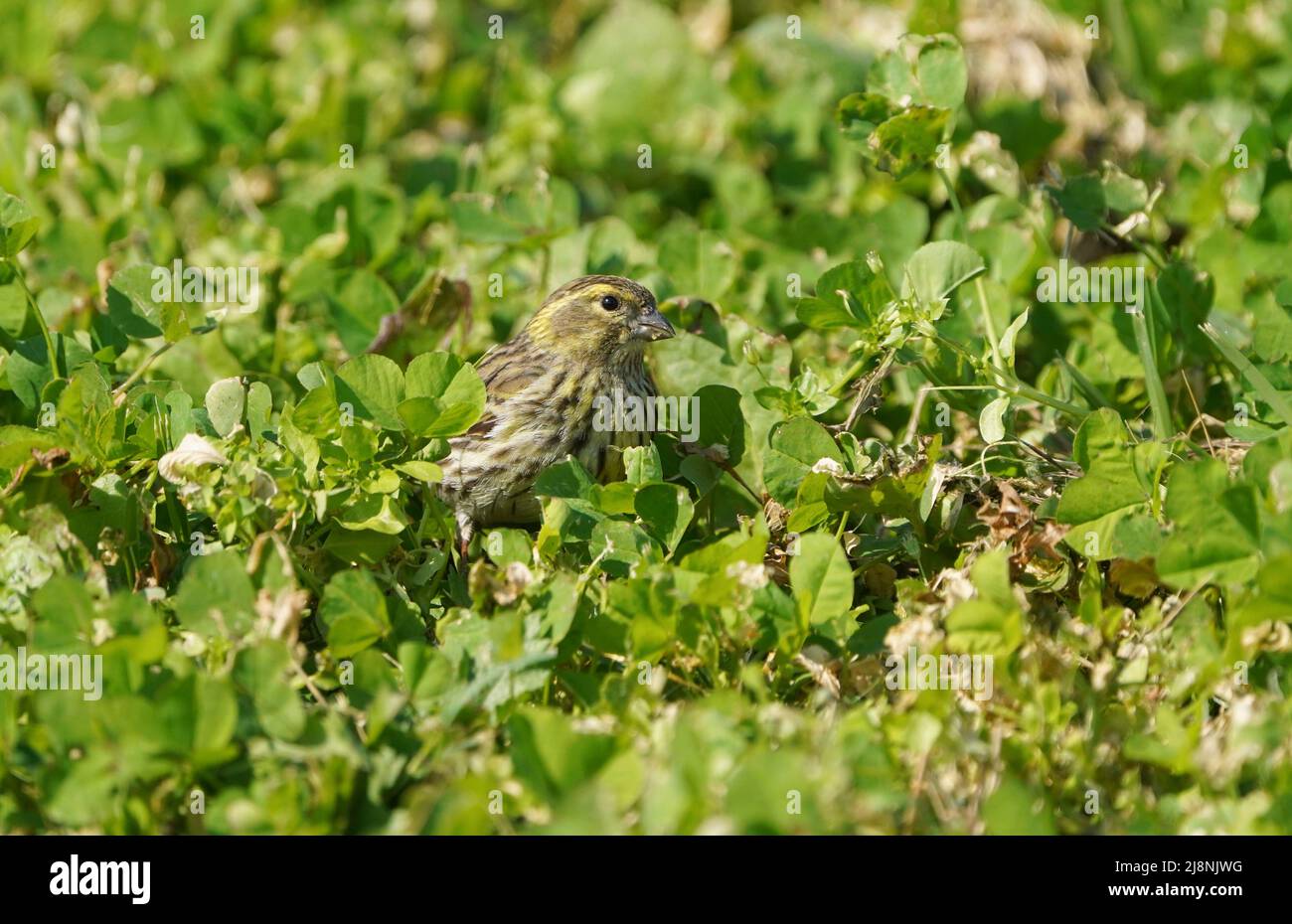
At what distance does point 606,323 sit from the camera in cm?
538

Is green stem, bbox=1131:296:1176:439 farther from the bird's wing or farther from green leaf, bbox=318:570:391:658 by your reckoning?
green leaf, bbox=318:570:391:658

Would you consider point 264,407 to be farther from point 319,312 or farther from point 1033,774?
point 1033,774

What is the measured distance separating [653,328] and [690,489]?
24.6 inches

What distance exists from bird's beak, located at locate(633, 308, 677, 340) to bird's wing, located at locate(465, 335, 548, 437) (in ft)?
1.12

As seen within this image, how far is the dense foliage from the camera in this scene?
3629 mm

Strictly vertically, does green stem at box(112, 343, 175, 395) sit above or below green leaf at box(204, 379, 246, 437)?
above

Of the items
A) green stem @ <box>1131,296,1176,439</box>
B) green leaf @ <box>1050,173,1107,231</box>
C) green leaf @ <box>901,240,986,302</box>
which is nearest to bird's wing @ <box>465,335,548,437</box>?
green leaf @ <box>901,240,986,302</box>

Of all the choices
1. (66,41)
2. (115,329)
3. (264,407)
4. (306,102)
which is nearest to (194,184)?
(306,102)

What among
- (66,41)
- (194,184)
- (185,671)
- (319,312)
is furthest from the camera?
(66,41)

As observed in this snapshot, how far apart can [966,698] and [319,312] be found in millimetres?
3127

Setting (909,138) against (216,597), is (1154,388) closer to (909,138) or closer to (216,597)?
(909,138)

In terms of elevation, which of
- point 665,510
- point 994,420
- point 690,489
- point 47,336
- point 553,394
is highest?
point 47,336

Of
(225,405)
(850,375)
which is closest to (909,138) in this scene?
(850,375)

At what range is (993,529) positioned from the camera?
14.9 ft
